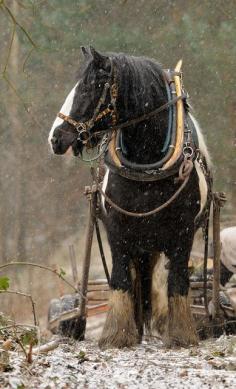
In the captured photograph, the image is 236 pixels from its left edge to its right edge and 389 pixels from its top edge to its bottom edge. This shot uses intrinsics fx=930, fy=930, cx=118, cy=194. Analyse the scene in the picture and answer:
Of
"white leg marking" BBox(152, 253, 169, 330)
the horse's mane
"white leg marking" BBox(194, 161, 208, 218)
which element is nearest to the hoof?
"white leg marking" BBox(152, 253, 169, 330)

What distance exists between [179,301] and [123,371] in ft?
5.78

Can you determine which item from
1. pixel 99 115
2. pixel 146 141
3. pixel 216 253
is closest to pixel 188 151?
pixel 146 141

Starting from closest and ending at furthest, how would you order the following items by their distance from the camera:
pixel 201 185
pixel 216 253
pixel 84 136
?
1. pixel 84 136
2. pixel 201 185
3. pixel 216 253

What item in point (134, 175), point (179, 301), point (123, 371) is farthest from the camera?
point (179, 301)

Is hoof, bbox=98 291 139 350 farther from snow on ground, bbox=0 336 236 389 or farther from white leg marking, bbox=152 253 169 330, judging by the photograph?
snow on ground, bbox=0 336 236 389

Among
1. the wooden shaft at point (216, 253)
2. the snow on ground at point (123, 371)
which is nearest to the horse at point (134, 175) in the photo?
the wooden shaft at point (216, 253)

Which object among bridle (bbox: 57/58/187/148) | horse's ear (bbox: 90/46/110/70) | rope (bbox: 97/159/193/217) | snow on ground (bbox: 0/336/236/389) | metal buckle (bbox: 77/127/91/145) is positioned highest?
horse's ear (bbox: 90/46/110/70)

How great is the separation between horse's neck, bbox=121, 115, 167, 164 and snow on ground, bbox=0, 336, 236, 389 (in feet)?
4.85

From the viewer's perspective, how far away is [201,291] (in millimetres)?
8672

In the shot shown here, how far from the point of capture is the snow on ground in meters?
4.57

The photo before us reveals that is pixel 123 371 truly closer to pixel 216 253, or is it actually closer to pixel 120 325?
pixel 120 325

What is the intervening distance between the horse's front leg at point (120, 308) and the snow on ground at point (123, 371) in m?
0.72

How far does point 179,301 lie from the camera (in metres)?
6.82

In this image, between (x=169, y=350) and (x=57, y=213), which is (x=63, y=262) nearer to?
(x=57, y=213)
